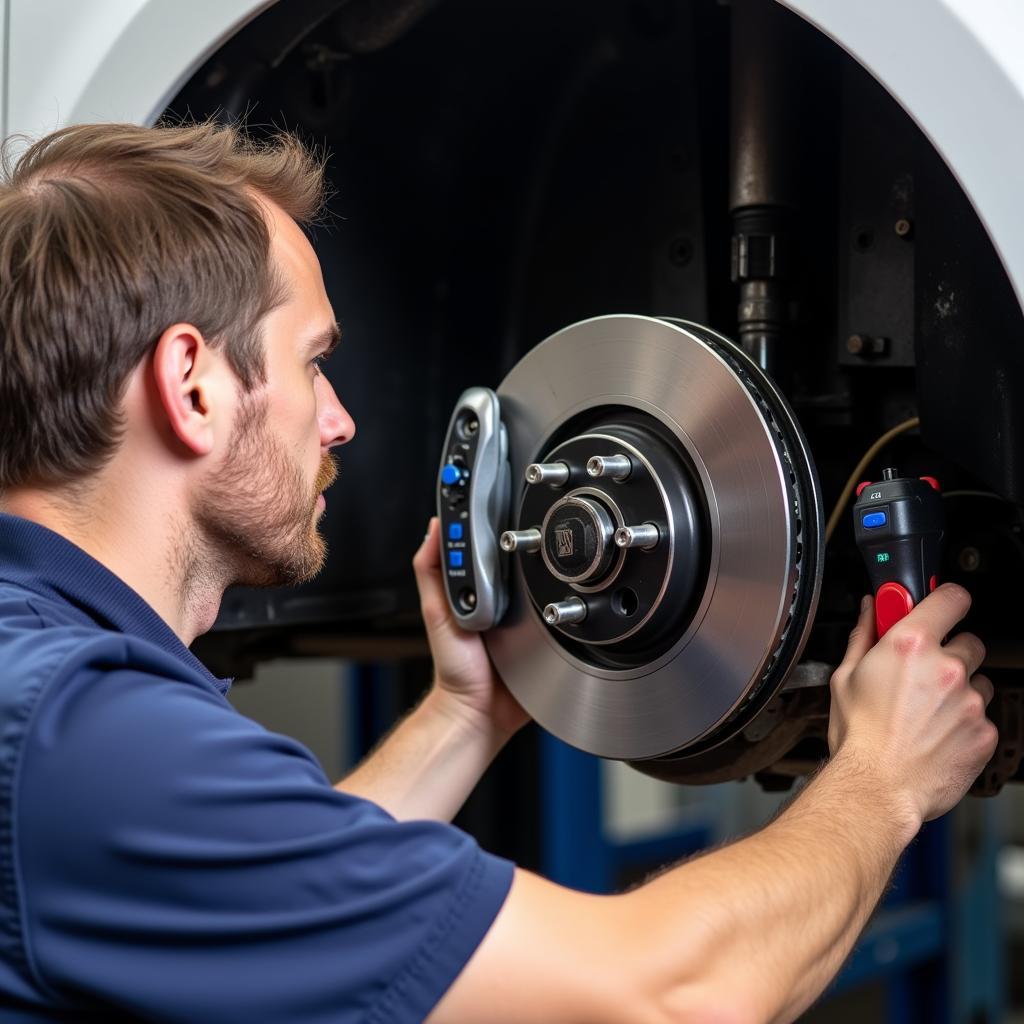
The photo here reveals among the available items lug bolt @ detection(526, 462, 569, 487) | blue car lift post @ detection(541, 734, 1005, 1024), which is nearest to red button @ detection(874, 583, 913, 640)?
lug bolt @ detection(526, 462, 569, 487)

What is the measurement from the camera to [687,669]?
879 millimetres

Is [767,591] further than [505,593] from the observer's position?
No

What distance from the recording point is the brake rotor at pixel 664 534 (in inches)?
32.8

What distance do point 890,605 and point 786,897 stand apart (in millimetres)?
Result: 199

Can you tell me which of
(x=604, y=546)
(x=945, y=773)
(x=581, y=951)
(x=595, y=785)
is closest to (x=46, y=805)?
(x=581, y=951)

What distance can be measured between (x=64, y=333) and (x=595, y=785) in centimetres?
216

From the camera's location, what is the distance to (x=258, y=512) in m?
0.87

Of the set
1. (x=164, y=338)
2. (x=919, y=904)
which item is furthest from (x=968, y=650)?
(x=919, y=904)

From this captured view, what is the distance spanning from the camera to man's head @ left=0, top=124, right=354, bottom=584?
81cm

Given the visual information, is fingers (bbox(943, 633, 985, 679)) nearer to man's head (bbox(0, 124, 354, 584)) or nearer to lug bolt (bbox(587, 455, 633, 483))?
lug bolt (bbox(587, 455, 633, 483))

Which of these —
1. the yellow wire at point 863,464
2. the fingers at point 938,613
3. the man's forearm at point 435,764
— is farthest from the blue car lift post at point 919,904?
the fingers at point 938,613

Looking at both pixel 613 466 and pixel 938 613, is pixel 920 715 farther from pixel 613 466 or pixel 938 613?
pixel 613 466

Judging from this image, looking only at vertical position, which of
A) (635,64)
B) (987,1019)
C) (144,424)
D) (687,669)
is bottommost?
(987,1019)

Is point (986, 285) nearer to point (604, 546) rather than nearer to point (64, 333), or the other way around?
point (604, 546)
